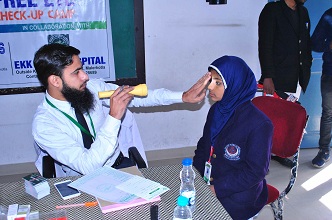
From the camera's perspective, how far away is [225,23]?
3.66 metres

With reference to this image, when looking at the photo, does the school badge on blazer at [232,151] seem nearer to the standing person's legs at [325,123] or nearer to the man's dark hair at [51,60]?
the man's dark hair at [51,60]

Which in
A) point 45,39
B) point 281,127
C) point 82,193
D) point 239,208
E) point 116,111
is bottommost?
point 239,208

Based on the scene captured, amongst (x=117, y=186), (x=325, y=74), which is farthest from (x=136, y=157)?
(x=325, y=74)

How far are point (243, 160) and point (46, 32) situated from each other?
235cm

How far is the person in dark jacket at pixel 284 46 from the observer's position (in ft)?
10.5

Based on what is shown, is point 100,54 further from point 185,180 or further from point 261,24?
point 185,180

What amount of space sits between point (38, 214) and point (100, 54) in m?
2.25

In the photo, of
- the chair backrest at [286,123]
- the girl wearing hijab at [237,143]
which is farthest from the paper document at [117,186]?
the chair backrest at [286,123]

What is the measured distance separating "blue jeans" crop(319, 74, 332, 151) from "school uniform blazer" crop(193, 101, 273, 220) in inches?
75.6

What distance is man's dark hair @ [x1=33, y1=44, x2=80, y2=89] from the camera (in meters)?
2.07

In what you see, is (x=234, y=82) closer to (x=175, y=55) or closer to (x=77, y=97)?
(x=77, y=97)

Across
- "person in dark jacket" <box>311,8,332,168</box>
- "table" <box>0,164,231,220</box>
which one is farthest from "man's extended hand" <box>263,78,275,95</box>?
"table" <box>0,164,231,220</box>

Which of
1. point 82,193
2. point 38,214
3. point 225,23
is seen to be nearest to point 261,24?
point 225,23

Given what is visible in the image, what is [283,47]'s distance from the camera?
128 inches
